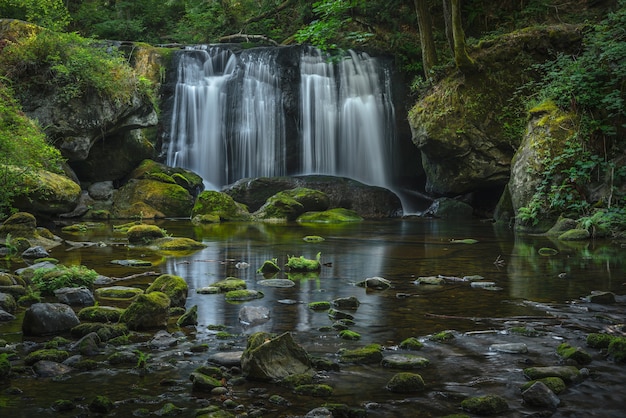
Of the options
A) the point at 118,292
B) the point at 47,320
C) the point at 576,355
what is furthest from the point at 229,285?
the point at 576,355

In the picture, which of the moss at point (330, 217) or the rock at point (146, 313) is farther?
the moss at point (330, 217)

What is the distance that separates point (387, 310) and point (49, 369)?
3323mm

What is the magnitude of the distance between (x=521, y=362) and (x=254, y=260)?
21.2 feet

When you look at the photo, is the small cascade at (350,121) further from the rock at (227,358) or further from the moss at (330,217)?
the rock at (227,358)

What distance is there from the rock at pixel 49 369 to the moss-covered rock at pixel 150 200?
59.3ft

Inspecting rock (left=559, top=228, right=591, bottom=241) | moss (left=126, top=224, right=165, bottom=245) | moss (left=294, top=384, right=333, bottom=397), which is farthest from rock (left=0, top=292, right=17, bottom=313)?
rock (left=559, top=228, right=591, bottom=241)

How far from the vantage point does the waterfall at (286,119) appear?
27359mm

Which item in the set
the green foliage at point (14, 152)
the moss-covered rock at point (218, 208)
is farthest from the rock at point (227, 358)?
the moss-covered rock at point (218, 208)

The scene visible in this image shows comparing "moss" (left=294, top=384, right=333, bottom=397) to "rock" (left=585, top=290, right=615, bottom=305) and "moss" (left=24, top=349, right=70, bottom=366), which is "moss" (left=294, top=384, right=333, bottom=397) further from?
"rock" (left=585, top=290, right=615, bottom=305)

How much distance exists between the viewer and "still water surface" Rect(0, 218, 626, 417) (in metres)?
3.69

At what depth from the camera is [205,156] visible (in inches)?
1092

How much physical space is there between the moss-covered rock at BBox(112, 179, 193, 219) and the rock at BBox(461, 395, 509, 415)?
19.5 metres

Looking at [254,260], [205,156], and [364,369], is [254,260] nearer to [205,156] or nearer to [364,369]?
[364,369]

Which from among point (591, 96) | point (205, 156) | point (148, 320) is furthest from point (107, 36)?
point (148, 320)
